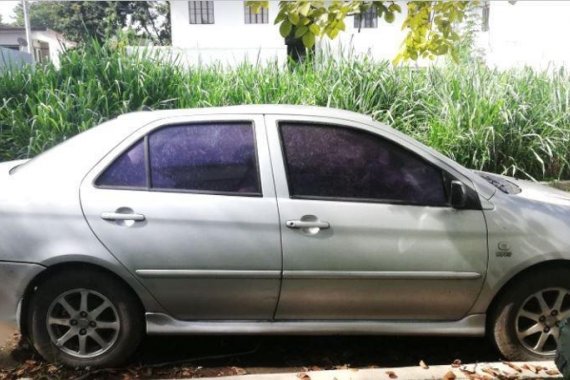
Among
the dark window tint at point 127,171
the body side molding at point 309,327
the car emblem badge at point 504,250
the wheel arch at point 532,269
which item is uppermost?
the dark window tint at point 127,171

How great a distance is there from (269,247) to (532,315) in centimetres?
162

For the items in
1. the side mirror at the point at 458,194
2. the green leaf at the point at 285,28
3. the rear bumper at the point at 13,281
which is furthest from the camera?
the green leaf at the point at 285,28

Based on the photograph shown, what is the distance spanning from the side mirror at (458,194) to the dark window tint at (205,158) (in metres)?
1.12

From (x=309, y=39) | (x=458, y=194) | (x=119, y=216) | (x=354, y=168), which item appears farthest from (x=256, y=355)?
(x=309, y=39)

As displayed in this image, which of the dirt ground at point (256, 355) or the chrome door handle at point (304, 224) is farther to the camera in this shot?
the dirt ground at point (256, 355)

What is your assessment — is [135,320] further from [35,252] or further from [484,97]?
[484,97]

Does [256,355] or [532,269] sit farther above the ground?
[532,269]

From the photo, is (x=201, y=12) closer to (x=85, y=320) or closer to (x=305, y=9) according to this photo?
(x=305, y=9)

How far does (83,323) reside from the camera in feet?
9.84

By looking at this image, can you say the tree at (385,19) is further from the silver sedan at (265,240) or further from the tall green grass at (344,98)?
the tall green grass at (344,98)

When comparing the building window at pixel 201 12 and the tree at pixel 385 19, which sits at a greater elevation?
the building window at pixel 201 12

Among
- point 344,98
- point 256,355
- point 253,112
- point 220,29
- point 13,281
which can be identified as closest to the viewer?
point 13,281

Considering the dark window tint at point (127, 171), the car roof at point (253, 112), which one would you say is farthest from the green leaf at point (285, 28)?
the dark window tint at point (127, 171)

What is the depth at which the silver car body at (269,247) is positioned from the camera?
293 centimetres
